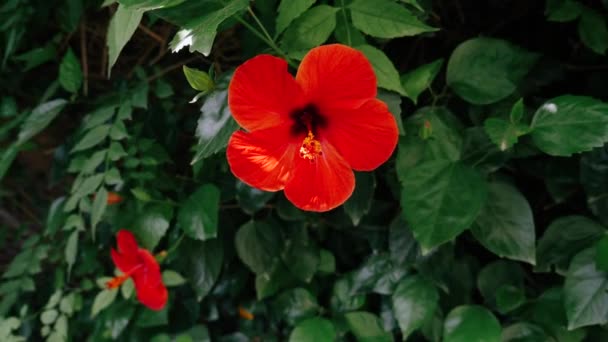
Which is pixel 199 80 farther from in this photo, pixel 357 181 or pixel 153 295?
pixel 153 295

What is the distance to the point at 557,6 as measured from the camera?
84 cm

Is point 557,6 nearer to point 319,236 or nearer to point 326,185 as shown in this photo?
point 326,185

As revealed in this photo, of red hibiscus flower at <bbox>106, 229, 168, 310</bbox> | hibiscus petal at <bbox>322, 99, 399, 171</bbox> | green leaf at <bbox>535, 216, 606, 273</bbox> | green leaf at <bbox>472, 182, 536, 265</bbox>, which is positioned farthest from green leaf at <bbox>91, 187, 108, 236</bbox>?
green leaf at <bbox>535, 216, 606, 273</bbox>

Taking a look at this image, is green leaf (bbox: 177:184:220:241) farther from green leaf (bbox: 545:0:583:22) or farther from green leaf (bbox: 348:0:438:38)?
green leaf (bbox: 545:0:583:22)

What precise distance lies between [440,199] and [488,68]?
24 cm

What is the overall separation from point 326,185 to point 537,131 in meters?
0.31

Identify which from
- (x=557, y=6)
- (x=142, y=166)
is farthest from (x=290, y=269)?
(x=557, y=6)

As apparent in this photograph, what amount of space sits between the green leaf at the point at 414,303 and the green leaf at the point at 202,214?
0.35 metres

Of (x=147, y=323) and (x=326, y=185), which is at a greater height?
(x=326, y=185)

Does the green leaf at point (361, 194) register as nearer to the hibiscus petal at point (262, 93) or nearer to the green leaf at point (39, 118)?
the hibiscus petal at point (262, 93)

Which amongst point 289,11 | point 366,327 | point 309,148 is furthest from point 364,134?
point 366,327

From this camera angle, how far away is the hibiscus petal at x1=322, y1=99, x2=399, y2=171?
623 millimetres

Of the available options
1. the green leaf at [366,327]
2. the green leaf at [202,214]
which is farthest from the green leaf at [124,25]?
the green leaf at [366,327]

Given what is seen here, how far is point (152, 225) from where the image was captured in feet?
3.36
